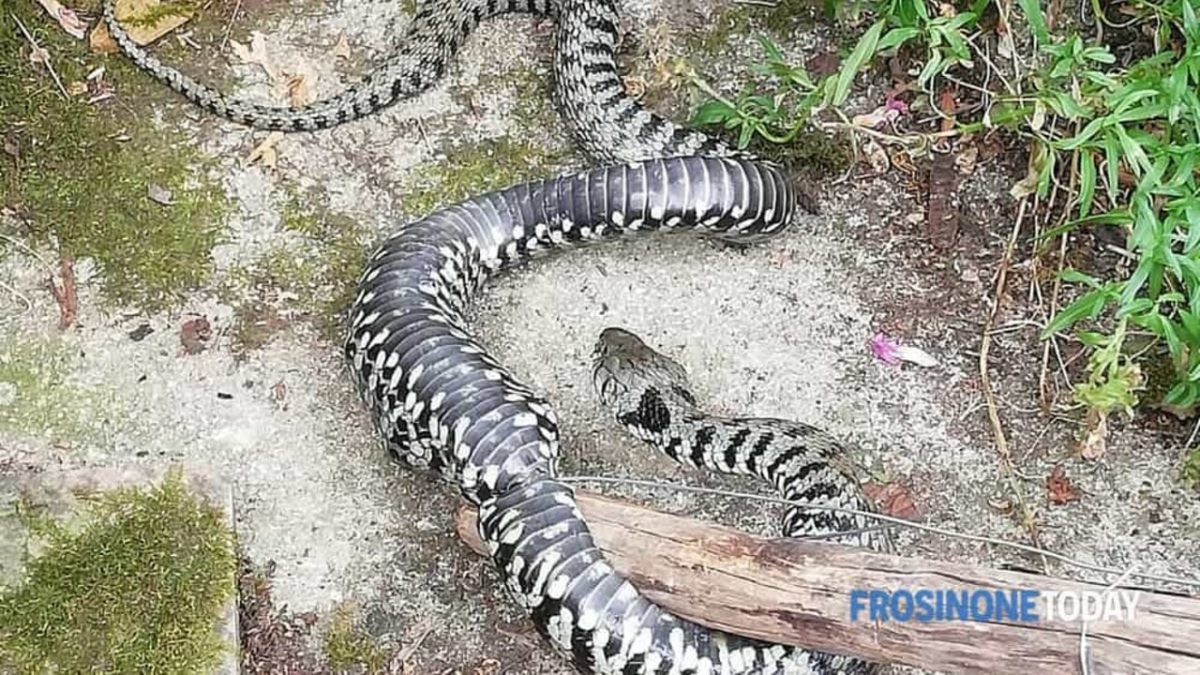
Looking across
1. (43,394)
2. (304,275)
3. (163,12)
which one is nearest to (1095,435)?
(304,275)

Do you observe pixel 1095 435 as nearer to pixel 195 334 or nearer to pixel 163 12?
pixel 195 334

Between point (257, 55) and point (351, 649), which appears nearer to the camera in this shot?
point (351, 649)

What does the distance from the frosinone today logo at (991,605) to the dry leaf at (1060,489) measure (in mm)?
1198

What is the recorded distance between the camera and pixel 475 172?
507 centimetres

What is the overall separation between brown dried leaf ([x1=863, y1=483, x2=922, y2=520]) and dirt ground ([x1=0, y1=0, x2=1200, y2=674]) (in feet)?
0.11

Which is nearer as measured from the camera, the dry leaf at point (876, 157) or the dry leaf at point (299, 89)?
the dry leaf at point (876, 157)

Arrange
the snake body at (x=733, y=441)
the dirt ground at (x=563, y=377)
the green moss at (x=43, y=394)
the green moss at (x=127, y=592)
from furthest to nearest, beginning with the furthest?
the green moss at (x=43, y=394) < the dirt ground at (x=563, y=377) < the snake body at (x=733, y=441) < the green moss at (x=127, y=592)

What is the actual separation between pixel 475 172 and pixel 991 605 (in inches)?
96.7

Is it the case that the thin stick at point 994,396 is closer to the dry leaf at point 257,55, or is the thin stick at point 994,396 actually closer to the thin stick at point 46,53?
the dry leaf at point 257,55

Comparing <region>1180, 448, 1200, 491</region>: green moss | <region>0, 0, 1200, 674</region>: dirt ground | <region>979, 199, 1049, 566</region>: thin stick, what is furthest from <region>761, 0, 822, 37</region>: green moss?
<region>1180, 448, 1200, 491</region>: green moss

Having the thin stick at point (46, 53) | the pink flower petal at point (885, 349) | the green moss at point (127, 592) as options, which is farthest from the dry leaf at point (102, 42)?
the pink flower petal at point (885, 349)

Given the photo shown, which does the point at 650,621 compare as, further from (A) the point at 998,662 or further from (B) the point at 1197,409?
(B) the point at 1197,409

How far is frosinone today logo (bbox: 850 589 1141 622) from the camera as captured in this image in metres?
3.19

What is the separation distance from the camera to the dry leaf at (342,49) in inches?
208
